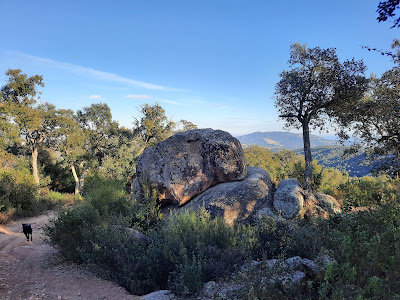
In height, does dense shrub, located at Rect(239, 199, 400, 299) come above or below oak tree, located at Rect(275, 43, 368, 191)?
below

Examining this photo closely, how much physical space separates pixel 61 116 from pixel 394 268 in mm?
33176

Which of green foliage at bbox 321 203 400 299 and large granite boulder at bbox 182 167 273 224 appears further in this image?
large granite boulder at bbox 182 167 273 224

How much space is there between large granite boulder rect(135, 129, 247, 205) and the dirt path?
4.35 metres

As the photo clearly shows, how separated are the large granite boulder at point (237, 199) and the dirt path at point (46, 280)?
4.06 m

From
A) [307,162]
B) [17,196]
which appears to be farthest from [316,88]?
[17,196]

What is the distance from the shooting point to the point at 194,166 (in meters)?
10.6

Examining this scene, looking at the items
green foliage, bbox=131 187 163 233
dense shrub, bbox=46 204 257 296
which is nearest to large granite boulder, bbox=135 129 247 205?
green foliage, bbox=131 187 163 233

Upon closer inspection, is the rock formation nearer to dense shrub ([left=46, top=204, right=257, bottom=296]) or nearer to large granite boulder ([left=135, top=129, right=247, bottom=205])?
large granite boulder ([left=135, top=129, right=247, bottom=205])

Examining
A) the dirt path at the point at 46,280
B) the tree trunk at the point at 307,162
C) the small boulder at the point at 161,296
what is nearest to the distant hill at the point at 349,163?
the tree trunk at the point at 307,162

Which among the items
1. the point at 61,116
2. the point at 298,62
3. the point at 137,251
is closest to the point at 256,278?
the point at 137,251

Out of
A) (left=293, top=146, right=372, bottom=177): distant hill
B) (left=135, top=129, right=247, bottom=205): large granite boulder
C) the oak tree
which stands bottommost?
(left=293, top=146, right=372, bottom=177): distant hill

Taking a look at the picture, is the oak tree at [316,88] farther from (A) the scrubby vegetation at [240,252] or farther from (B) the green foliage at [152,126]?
(B) the green foliage at [152,126]

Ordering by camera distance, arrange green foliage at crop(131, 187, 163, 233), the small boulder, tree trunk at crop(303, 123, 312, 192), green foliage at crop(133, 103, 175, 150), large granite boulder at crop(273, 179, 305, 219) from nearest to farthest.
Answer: the small boulder → green foliage at crop(131, 187, 163, 233) → large granite boulder at crop(273, 179, 305, 219) → tree trunk at crop(303, 123, 312, 192) → green foliage at crop(133, 103, 175, 150)

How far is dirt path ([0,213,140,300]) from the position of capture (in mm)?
4802
